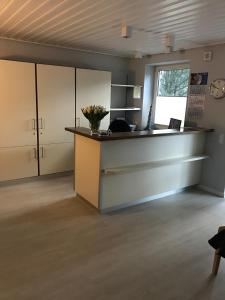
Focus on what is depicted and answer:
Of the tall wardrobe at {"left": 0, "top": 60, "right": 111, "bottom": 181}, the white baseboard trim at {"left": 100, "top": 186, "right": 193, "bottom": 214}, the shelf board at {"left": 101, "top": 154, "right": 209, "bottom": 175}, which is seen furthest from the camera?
the tall wardrobe at {"left": 0, "top": 60, "right": 111, "bottom": 181}

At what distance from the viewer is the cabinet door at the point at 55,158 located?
14.5 ft

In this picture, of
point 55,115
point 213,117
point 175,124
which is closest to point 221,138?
point 213,117

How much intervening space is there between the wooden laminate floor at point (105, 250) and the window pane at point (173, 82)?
2313 mm

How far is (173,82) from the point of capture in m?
→ 5.13

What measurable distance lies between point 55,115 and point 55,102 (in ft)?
0.75

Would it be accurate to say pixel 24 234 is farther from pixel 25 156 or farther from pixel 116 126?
pixel 116 126

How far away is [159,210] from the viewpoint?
137 inches

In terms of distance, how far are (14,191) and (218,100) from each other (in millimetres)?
3577

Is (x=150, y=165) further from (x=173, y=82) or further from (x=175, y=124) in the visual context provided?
(x=173, y=82)

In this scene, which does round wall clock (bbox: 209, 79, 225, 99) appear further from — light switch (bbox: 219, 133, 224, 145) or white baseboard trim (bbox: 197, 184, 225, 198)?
white baseboard trim (bbox: 197, 184, 225, 198)

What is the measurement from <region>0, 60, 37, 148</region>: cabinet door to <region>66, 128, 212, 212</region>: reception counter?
3.40 ft

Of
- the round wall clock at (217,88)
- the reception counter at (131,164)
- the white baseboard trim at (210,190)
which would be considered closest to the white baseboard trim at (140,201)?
the reception counter at (131,164)

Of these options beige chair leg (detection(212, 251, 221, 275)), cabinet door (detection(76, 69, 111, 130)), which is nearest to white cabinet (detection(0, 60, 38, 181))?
cabinet door (detection(76, 69, 111, 130))

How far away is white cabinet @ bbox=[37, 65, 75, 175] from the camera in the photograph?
4191 mm
